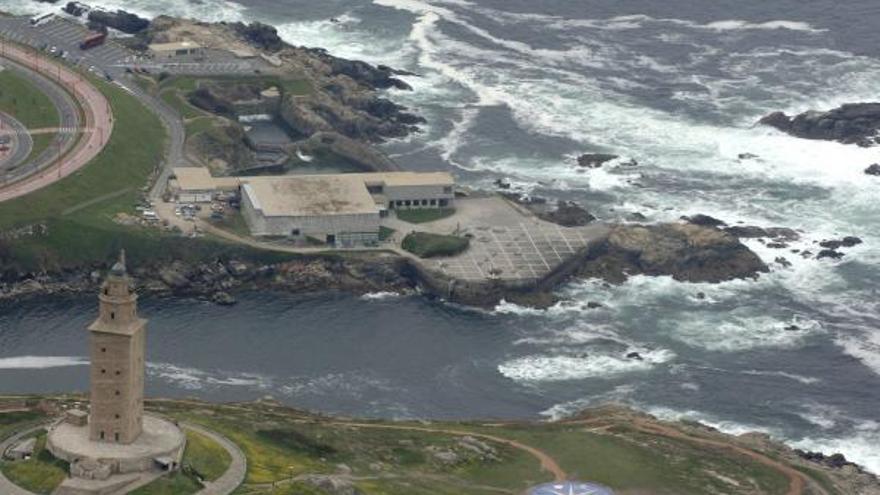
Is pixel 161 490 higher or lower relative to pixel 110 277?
lower

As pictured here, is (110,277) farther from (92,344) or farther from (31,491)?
(31,491)

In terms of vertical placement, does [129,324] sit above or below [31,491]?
above

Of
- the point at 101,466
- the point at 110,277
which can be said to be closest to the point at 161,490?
the point at 101,466

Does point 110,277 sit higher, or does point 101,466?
point 110,277

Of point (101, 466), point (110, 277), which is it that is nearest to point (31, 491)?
point (101, 466)

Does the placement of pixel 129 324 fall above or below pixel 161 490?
above

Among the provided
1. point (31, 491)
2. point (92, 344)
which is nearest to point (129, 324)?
point (92, 344)

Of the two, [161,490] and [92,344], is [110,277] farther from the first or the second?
[161,490]

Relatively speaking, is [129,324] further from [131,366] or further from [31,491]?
[31,491]
